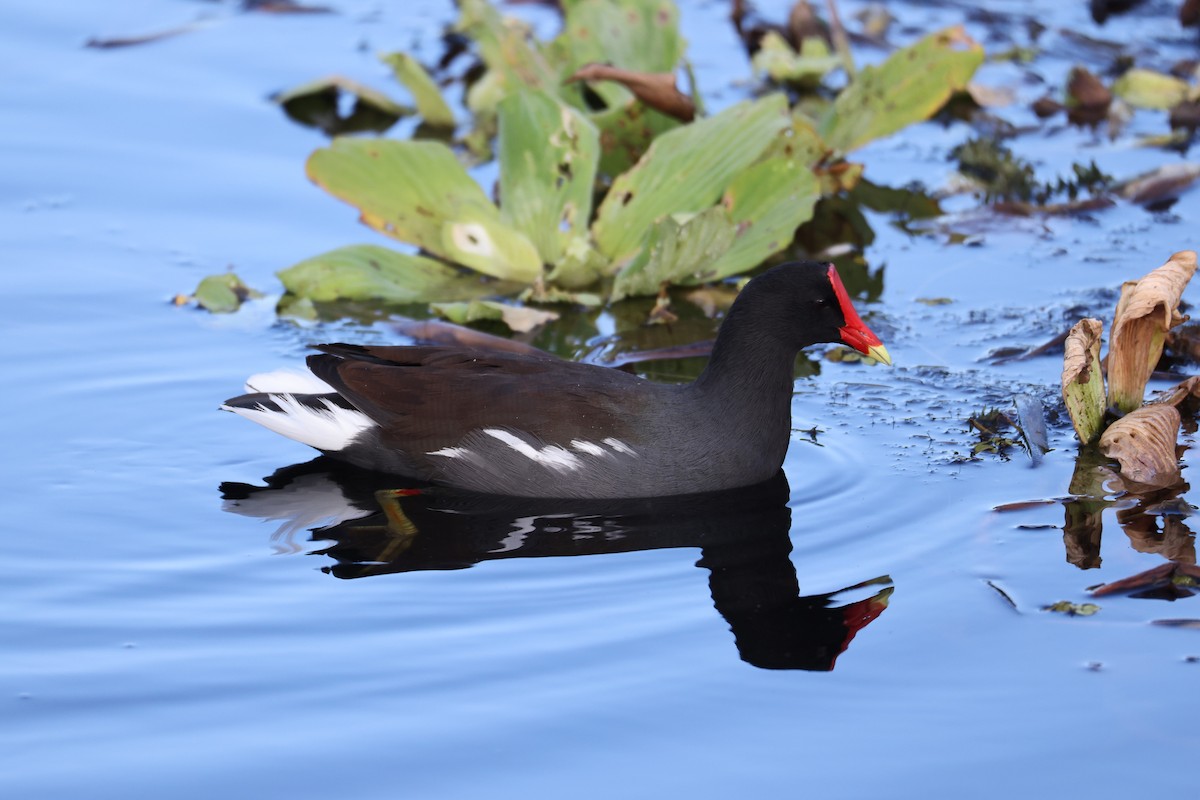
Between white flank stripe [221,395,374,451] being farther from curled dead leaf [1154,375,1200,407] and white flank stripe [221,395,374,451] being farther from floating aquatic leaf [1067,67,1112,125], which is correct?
floating aquatic leaf [1067,67,1112,125]

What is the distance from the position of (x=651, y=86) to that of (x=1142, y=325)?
2.70 metres

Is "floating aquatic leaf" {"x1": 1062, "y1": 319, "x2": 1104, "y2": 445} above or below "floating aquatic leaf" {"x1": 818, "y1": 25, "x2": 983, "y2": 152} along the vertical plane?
below

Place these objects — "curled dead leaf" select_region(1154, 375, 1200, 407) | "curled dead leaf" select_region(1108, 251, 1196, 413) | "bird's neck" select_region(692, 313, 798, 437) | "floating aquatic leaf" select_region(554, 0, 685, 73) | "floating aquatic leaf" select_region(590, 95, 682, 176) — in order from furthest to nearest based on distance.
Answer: "floating aquatic leaf" select_region(554, 0, 685, 73), "floating aquatic leaf" select_region(590, 95, 682, 176), "curled dead leaf" select_region(1154, 375, 1200, 407), "curled dead leaf" select_region(1108, 251, 1196, 413), "bird's neck" select_region(692, 313, 798, 437)

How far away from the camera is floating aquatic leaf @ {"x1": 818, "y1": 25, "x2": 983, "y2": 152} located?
738 centimetres

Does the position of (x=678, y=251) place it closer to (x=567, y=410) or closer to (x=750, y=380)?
(x=750, y=380)

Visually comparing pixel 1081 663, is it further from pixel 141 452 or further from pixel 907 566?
pixel 141 452

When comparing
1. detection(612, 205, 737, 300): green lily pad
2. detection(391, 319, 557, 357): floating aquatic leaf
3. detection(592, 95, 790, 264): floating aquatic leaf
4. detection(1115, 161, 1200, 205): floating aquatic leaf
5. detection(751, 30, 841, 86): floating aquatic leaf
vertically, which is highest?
detection(751, 30, 841, 86): floating aquatic leaf

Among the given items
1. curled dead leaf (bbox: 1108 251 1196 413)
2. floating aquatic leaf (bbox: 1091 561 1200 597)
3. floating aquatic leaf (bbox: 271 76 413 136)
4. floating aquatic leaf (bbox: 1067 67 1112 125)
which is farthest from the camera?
floating aquatic leaf (bbox: 1067 67 1112 125)

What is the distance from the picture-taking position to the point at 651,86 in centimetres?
704

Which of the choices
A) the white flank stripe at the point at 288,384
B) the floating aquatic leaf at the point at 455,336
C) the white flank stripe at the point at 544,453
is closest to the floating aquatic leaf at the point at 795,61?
the floating aquatic leaf at the point at 455,336

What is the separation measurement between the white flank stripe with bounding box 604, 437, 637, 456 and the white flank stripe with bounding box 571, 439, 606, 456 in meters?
0.03

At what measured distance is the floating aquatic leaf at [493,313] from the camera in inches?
243

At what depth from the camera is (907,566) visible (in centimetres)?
435

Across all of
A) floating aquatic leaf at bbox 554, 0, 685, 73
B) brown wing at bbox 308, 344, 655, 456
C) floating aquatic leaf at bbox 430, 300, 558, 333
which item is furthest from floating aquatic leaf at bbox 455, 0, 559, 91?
brown wing at bbox 308, 344, 655, 456
